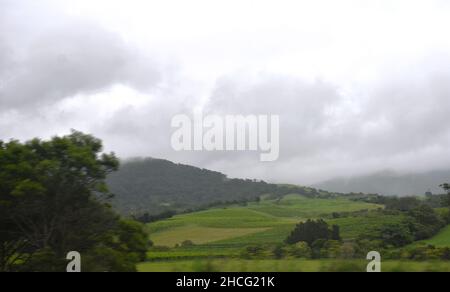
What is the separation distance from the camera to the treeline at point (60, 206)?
12.7 metres

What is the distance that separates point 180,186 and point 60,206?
4490 inches

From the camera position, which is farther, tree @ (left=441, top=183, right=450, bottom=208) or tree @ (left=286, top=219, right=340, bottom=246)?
tree @ (left=441, top=183, right=450, bottom=208)

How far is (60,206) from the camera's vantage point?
13180 mm

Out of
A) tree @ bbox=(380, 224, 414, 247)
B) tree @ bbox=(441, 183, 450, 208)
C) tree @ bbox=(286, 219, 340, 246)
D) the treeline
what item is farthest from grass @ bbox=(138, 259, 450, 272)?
tree @ bbox=(441, 183, 450, 208)

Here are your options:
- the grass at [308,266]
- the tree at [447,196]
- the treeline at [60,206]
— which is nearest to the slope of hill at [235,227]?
the tree at [447,196]

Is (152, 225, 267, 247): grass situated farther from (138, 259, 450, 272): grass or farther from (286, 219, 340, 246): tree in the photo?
(138, 259, 450, 272): grass

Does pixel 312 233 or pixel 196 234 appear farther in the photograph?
pixel 196 234

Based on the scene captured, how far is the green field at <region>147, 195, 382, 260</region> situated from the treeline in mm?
21199

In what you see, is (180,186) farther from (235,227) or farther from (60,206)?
(60,206)

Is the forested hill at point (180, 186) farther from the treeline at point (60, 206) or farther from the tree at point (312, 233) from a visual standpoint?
the treeline at point (60, 206)

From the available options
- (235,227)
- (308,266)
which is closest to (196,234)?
(235,227)

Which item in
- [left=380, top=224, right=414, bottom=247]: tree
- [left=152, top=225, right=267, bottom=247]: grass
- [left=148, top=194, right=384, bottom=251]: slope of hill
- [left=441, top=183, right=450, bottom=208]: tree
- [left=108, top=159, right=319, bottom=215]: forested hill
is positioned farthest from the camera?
[left=108, top=159, right=319, bottom=215]: forested hill

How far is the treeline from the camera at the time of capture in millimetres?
12656
